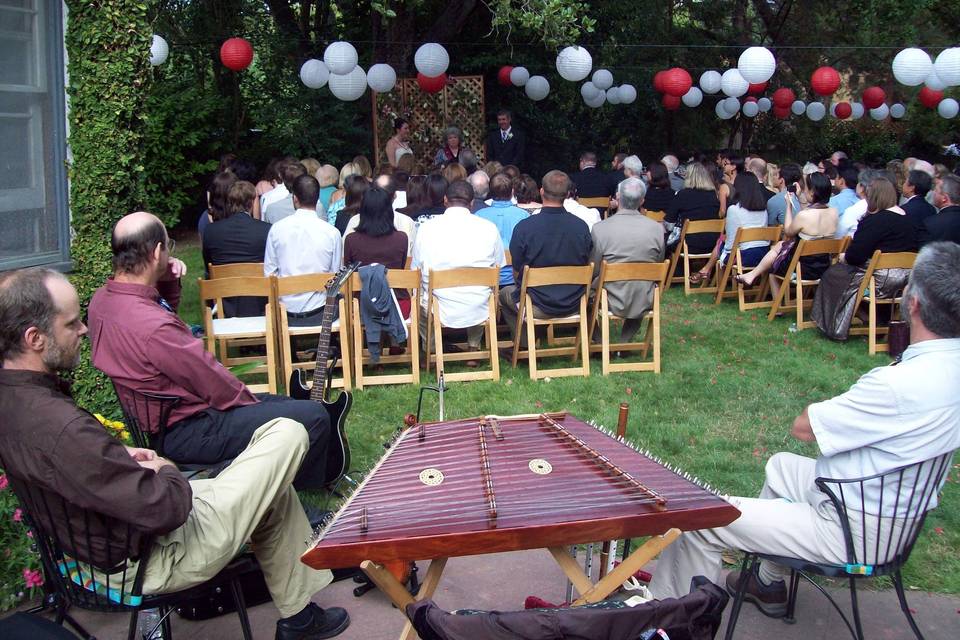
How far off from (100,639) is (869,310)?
6.75 meters

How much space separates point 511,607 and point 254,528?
1189 millimetres

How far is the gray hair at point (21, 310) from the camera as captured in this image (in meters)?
2.86

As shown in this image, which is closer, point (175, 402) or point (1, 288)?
point (1, 288)

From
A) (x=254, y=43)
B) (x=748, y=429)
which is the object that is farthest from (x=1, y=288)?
(x=254, y=43)

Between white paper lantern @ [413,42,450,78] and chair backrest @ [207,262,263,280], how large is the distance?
659 cm

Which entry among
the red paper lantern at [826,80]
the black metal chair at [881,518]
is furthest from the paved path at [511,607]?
the red paper lantern at [826,80]

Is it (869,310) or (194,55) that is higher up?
(194,55)

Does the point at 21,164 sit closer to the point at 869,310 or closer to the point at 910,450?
the point at 910,450

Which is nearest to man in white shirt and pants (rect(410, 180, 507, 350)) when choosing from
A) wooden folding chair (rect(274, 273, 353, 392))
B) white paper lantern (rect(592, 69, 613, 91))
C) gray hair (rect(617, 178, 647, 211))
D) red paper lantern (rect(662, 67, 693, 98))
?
wooden folding chair (rect(274, 273, 353, 392))

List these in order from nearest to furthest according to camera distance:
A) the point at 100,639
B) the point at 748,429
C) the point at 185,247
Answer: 1. the point at 100,639
2. the point at 748,429
3. the point at 185,247

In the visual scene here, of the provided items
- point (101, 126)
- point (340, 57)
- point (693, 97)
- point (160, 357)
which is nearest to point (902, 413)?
point (160, 357)

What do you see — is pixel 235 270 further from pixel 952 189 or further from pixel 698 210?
pixel 952 189

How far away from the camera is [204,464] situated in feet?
13.2

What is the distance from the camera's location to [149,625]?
355cm
